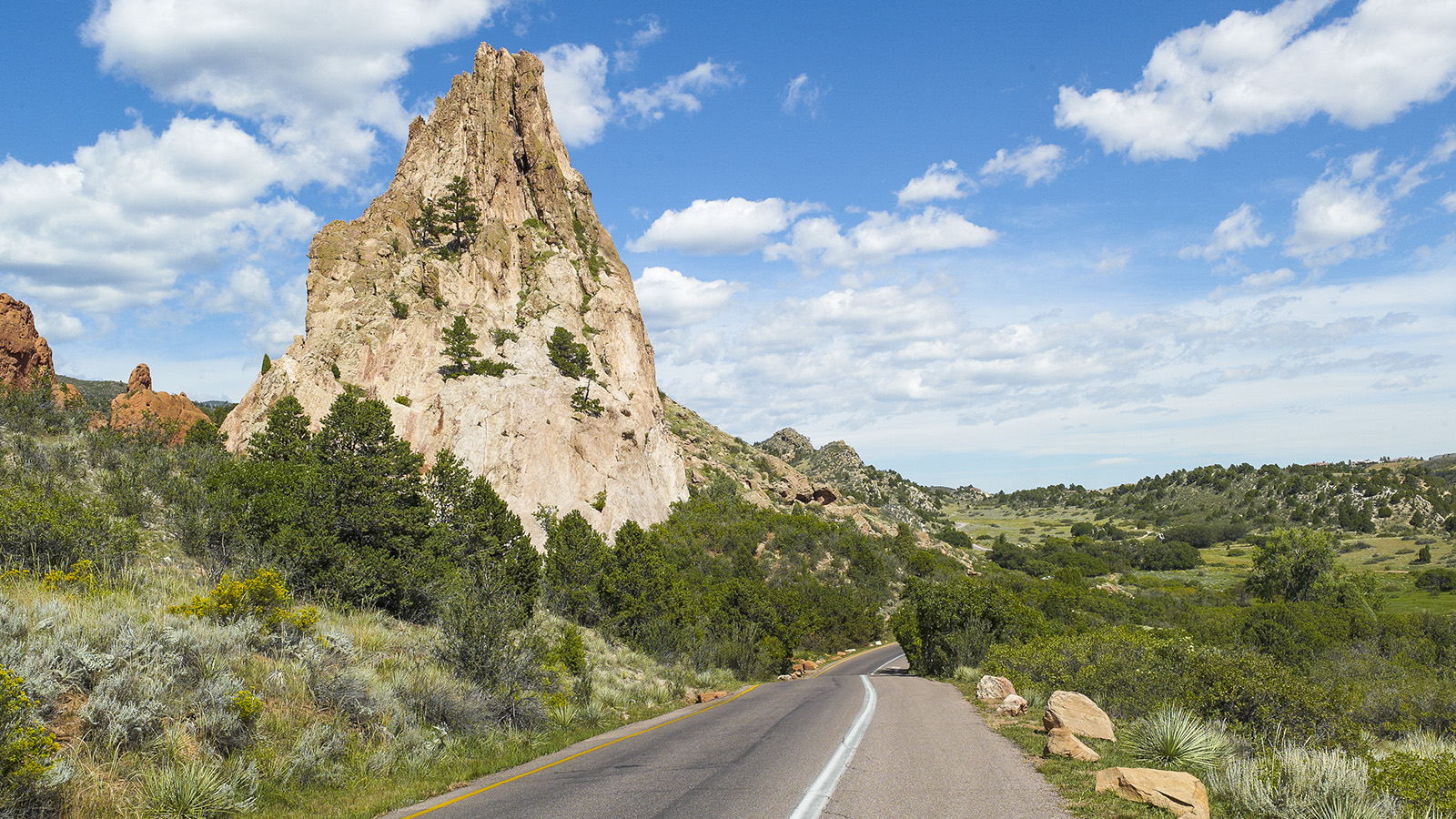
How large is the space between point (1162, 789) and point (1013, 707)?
27.7 ft

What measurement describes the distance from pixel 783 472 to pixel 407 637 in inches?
3546

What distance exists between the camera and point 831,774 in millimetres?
8742

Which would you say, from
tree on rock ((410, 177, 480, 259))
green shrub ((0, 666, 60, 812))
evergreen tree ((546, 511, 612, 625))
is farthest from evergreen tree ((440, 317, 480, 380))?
green shrub ((0, 666, 60, 812))

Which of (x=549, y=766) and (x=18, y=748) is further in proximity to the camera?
(x=549, y=766)

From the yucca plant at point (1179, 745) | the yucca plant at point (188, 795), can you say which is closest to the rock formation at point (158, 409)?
the yucca plant at point (188, 795)

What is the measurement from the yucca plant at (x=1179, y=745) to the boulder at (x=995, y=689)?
757cm

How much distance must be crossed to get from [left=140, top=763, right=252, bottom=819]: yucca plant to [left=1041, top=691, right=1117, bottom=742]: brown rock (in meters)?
11.3

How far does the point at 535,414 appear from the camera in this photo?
53.7m

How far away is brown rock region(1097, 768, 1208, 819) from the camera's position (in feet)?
23.2

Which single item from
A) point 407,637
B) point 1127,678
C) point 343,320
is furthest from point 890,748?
point 343,320

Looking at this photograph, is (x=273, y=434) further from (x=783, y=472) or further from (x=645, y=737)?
(x=783, y=472)

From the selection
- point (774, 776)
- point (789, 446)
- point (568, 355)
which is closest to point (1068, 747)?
point (774, 776)

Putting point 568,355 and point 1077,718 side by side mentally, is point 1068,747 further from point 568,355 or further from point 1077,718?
point 568,355

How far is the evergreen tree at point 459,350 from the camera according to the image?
54531 mm
